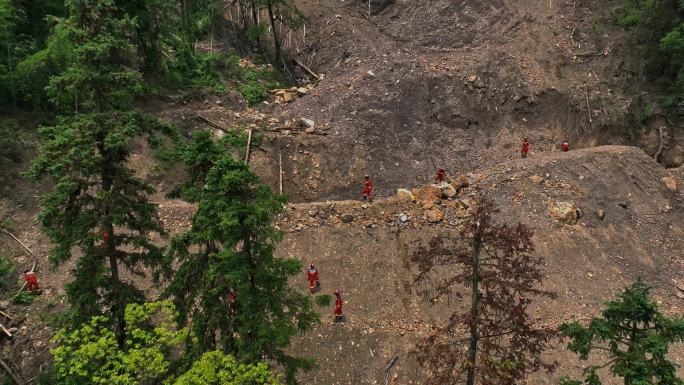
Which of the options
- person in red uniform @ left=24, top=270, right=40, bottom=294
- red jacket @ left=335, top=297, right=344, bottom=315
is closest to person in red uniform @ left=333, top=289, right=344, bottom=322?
red jacket @ left=335, top=297, right=344, bottom=315

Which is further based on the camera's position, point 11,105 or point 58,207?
point 11,105

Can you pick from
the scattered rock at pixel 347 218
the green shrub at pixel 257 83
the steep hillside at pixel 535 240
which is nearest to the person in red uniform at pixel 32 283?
the steep hillside at pixel 535 240

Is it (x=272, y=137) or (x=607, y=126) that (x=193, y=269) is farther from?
(x=607, y=126)

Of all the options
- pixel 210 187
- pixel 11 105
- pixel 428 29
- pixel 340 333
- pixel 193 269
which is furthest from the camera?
pixel 428 29

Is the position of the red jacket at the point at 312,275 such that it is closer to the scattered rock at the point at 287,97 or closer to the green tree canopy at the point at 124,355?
→ the green tree canopy at the point at 124,355

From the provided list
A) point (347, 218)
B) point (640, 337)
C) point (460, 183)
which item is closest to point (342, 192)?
point (347, 218)

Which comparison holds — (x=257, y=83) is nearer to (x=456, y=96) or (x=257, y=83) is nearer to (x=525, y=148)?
(x=456, y=96)

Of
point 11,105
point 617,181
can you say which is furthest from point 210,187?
point 617,181
